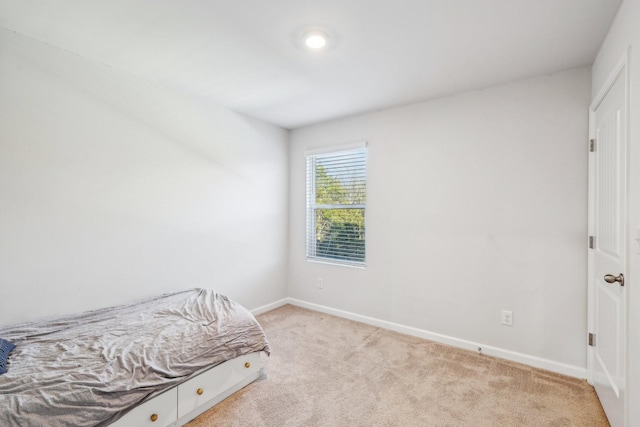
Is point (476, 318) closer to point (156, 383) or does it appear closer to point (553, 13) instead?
point (553, 13)

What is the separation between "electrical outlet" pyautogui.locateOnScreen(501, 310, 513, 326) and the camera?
2637 millimetres

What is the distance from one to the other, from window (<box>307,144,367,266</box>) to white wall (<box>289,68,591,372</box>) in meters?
0.15

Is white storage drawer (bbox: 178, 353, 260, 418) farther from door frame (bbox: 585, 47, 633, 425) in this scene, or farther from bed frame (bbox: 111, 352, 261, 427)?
door frame (bbox: 585, 47, 633, 425)

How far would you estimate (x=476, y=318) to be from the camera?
9.21ft

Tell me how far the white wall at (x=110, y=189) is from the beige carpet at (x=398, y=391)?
1.28 meters

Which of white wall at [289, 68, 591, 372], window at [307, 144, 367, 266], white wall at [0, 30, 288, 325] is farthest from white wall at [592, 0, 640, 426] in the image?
white wall at [0, 30, 288, 325]

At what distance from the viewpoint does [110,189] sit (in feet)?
8.14

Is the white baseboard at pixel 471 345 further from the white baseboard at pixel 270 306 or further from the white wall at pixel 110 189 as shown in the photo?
the white wall at pixel 110 189

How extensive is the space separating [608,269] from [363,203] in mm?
2154

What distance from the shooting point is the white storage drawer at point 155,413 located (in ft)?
5.26

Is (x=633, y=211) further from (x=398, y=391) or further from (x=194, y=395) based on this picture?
(x=194, y=395)

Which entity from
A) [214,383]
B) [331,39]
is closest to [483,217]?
[331,39]

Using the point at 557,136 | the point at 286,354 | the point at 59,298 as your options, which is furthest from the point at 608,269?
the point at 59,298

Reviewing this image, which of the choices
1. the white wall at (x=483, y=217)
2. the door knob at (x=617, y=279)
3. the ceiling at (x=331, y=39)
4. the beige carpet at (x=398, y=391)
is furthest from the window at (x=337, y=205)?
the door knob at (x=617, y=279)
